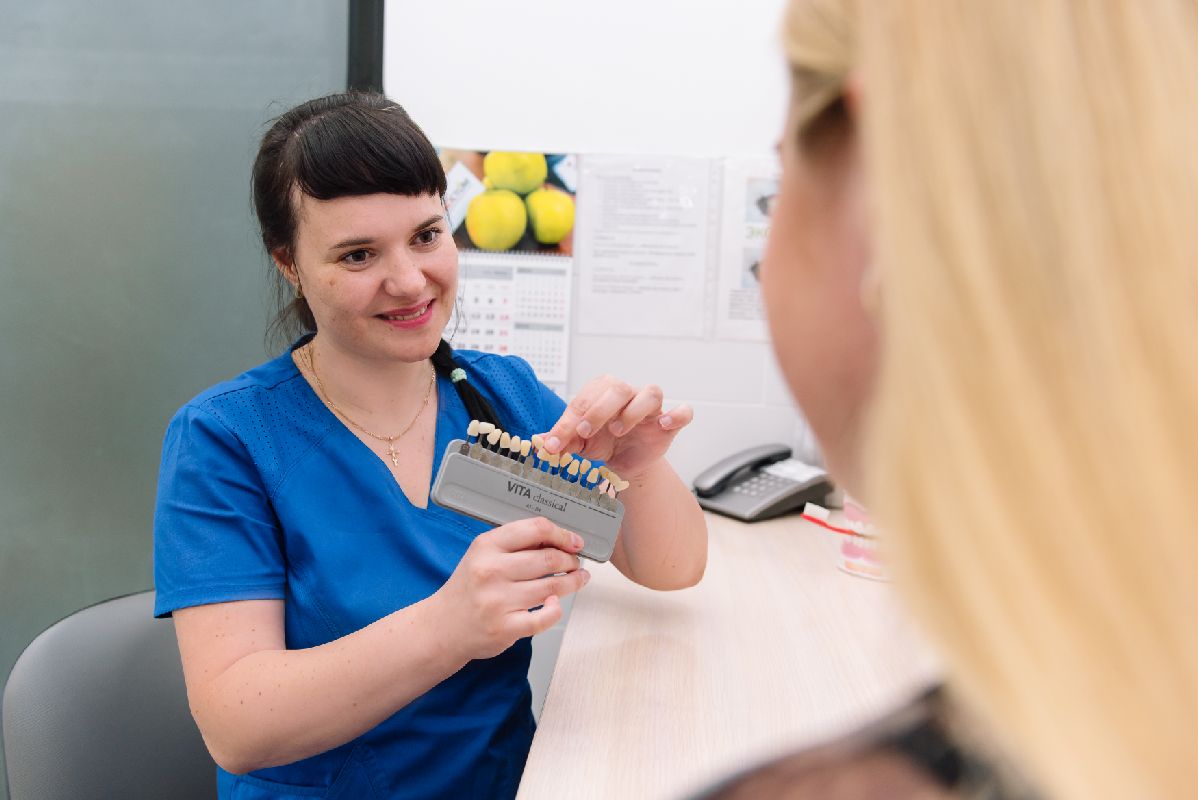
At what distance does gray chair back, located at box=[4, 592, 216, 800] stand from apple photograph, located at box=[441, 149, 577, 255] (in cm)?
107

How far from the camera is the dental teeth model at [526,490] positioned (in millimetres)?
997

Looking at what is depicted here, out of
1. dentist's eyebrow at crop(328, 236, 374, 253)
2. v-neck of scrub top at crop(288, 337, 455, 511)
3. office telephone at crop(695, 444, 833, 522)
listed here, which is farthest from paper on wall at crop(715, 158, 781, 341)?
dentist's eyebrow at crop(328, 236, 374, 253)

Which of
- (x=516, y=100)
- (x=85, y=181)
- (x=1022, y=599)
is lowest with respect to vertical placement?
(x=1022, y=599)

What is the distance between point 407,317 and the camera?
3.84ft

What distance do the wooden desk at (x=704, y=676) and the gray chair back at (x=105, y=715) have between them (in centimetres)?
48

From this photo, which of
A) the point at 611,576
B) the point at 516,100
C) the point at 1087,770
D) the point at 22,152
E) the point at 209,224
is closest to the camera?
the point at 1087,770

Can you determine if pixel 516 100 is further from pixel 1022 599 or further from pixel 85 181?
pixel 1022 599

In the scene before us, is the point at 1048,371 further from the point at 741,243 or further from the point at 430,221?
the point at 741,243

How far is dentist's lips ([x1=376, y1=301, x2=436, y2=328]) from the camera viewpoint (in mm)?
1164

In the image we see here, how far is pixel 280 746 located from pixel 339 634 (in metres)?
0.15

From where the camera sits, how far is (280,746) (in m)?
0.94

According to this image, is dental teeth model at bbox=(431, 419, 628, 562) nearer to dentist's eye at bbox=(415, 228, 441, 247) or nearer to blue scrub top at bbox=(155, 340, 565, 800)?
blue scrub top at bbox=(155, 340, 565, 800)

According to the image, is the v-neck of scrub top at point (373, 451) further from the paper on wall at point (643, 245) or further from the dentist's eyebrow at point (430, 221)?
the paper on wall at point (643, 245)


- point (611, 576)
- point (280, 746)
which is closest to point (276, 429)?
point (280, 746)
